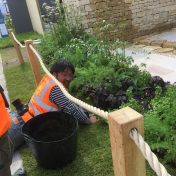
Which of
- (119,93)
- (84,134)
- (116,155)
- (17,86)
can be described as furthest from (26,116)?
(17,86)

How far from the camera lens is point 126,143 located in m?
1.20

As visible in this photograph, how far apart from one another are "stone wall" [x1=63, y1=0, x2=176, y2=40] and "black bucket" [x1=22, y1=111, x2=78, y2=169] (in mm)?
4699

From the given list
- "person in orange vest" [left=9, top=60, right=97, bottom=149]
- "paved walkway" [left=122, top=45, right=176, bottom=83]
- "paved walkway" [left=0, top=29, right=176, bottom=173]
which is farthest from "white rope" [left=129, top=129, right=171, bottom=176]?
"paved walkway" [left=122, top=45, right=176, bottom=83]

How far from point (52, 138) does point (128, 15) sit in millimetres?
6346

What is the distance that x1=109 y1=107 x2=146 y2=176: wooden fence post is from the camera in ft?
3.78

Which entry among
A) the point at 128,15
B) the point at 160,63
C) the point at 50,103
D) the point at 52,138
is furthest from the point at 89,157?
the point at 128,15

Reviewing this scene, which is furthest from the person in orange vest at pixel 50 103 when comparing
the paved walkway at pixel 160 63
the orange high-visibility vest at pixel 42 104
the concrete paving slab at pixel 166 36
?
the concrete paving slab at pixel 166 36

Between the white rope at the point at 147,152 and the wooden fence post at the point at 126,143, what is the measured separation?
0.09 ft

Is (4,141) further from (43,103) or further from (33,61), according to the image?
(33,61)

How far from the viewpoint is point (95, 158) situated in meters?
3.24

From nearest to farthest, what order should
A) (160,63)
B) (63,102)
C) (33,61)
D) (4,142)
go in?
(4,142)
(63,102)
(33,61)
(160,63)

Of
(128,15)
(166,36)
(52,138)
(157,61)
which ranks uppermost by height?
(128,15)

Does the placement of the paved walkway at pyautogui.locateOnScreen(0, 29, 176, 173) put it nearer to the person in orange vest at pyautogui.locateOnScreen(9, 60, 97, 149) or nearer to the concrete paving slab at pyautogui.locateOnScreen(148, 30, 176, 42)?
the concrete paving slab at pyautogui.locateOnScreen(148, 30, 176, 42)

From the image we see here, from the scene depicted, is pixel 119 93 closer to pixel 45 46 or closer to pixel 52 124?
pixel 52 124
